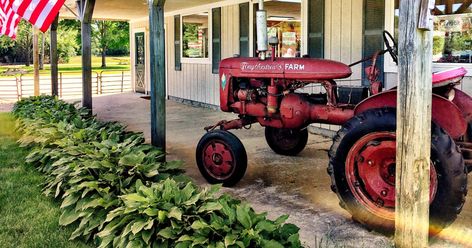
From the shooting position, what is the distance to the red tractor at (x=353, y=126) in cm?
319

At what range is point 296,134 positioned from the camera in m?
6.04

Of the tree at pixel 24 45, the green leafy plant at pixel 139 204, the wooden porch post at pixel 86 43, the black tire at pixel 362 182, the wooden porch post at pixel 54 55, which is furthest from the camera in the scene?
the tree at pixel 24 45

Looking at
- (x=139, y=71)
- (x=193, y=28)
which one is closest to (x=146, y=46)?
(x=139, y=71)

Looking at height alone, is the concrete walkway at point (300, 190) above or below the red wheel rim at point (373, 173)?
below

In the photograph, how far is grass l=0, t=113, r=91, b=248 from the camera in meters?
3.31

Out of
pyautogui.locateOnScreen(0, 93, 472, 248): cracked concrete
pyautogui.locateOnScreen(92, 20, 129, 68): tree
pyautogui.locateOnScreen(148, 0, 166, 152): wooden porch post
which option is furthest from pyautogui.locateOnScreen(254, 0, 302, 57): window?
pyautogui.locateOnScreen(92, 20, 129, 68): tree

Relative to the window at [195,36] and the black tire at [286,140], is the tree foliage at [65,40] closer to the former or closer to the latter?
the window at [195,36]

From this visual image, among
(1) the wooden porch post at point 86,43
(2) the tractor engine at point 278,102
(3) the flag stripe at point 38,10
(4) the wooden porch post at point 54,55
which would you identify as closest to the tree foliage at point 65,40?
(4) the wooden porch post at point 54,55

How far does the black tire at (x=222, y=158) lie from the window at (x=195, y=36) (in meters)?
6.25

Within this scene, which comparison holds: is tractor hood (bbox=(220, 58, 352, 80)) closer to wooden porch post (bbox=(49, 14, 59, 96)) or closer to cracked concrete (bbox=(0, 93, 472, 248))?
cracked concrete (bbox=(0, 93, 472, 248))

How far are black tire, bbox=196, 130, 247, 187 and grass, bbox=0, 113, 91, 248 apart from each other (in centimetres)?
151

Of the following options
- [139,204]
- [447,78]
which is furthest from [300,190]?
[139,204]

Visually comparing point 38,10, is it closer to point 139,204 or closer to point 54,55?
point 54,55

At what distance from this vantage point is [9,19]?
8.34 meters
